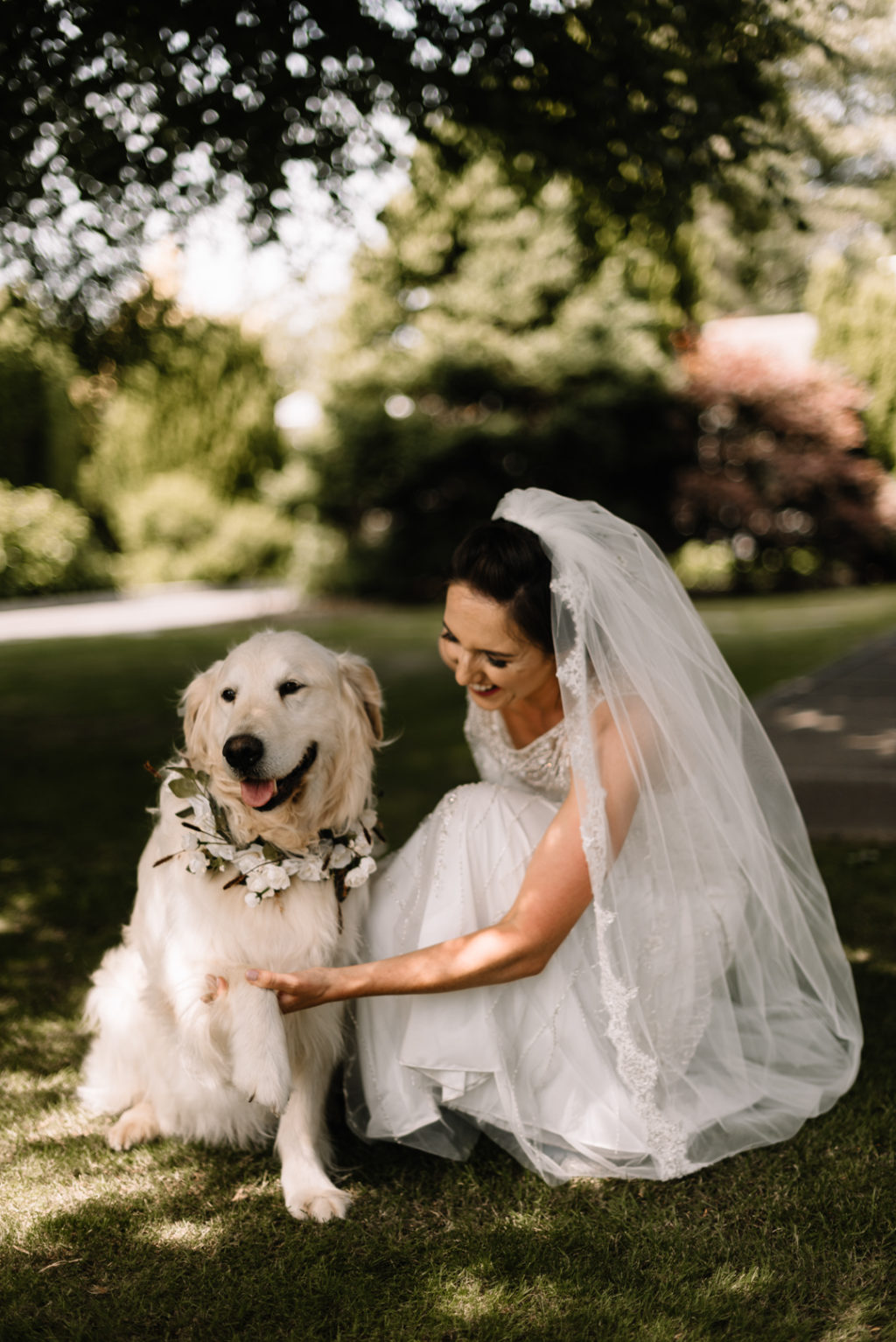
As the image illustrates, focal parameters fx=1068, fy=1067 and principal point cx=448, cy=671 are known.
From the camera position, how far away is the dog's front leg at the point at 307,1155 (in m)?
2.39

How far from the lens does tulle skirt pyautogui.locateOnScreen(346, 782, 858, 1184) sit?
2.50 metres

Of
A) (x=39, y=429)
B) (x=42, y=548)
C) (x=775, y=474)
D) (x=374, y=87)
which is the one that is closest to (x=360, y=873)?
(x=374, y=87)

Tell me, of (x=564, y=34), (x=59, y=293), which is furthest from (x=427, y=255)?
(x=564, y=34)

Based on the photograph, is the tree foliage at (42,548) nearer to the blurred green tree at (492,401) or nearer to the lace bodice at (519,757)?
the blurred green tree at (492,401)

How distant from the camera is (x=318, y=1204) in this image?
2.38 meters

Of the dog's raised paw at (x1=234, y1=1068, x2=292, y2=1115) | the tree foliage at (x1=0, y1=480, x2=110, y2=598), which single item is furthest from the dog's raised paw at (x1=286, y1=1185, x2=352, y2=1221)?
the tree foliage at (x1=0, y1=480, x2=110, y2=598)

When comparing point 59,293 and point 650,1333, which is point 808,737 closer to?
point 650,1333

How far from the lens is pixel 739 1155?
2568mm

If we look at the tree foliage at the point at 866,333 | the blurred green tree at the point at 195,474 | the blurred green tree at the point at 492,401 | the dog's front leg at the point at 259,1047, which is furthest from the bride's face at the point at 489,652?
the tree foliage at the point at 866,333

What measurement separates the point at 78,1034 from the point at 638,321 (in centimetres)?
1608

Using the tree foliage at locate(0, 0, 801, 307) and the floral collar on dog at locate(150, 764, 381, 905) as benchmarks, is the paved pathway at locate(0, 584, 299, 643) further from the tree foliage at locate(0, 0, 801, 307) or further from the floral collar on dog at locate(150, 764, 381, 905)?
the floral collar on dog at locate(150, 764, 381, 905)

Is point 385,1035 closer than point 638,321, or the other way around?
point 385,1035

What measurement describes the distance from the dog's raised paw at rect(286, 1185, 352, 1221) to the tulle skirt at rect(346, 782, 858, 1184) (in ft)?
0.63

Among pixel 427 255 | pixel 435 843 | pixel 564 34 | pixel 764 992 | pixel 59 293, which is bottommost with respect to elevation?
pixel 764 992
